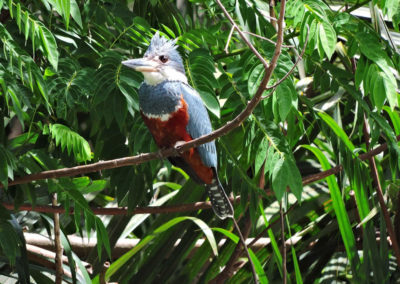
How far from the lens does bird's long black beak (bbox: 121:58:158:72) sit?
2.56 meters

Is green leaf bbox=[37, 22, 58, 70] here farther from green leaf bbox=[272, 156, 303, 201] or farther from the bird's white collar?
green leaf bbox=[272, 156, 303, 201]

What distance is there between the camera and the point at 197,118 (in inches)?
113

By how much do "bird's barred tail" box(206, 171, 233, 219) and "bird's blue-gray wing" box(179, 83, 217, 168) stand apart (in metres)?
0.21

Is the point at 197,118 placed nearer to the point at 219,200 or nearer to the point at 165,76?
the point at 165,76

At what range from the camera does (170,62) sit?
9.49 feet

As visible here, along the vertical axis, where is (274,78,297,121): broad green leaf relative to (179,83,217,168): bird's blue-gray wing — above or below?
above

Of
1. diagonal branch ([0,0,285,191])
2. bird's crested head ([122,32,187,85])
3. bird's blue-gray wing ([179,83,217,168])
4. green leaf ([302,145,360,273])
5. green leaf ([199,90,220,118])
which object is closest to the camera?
diagonal branch ([0,0,285,191])

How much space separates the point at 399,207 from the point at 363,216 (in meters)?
0.35

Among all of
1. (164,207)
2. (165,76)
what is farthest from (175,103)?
(164,207)

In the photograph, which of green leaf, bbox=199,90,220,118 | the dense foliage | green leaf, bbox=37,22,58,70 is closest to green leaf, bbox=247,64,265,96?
the dense foliage

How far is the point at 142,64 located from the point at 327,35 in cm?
72

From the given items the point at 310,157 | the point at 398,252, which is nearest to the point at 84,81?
the point at 398,252

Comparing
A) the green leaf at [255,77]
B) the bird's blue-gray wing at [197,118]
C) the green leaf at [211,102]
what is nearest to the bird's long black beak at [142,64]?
the bird's blue-gray wing at [197,118]

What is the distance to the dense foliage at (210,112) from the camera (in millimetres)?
2449
